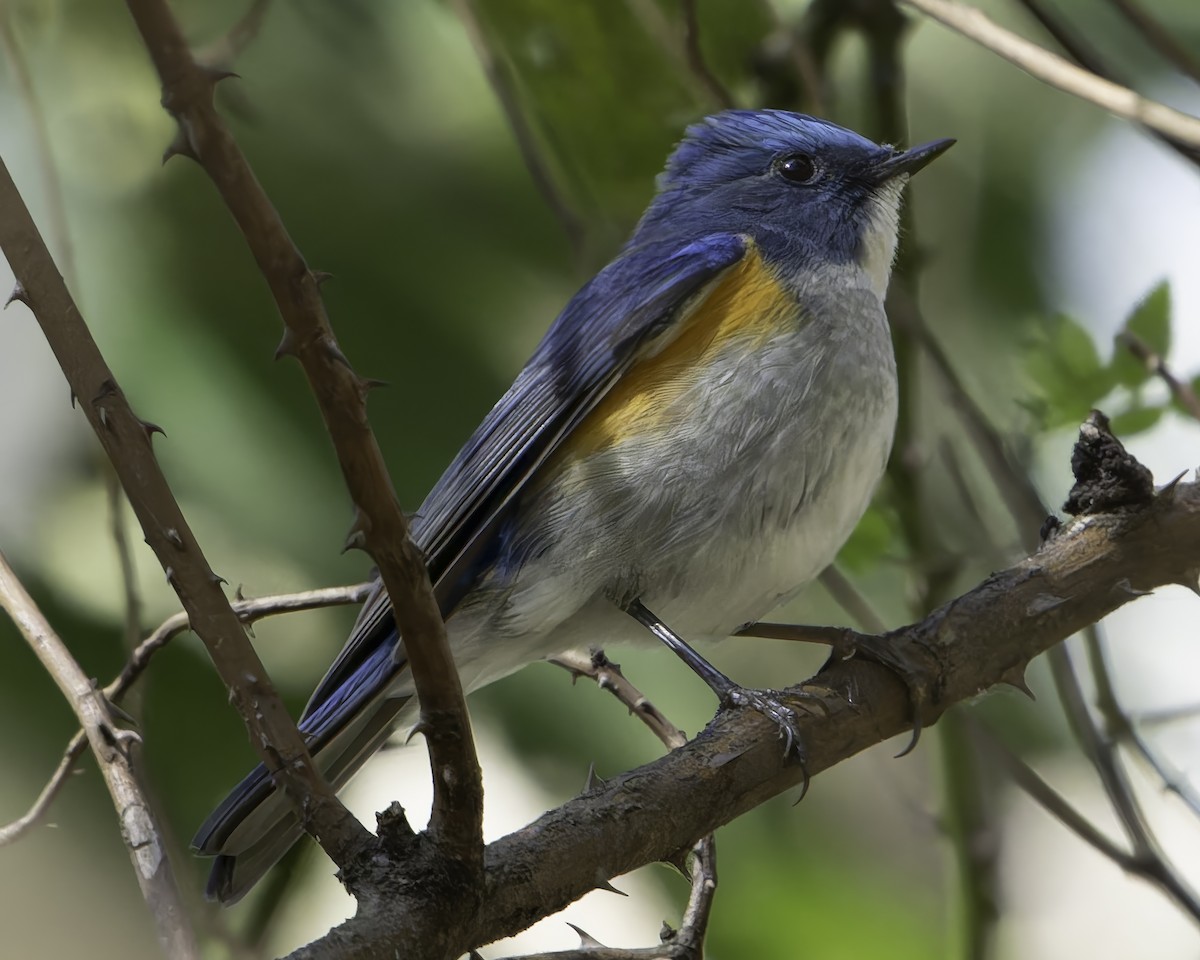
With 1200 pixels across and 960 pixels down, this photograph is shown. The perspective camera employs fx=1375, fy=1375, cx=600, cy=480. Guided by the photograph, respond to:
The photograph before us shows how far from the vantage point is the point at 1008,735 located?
13.2 ft

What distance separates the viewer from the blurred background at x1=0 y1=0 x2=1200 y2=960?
3541 millimetres

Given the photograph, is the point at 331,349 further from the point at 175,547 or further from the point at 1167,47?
the point at 1167,47

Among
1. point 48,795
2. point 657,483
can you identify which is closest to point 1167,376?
point 657,483

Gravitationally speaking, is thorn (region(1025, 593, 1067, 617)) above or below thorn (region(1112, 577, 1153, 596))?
above

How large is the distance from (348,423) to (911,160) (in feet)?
6.92

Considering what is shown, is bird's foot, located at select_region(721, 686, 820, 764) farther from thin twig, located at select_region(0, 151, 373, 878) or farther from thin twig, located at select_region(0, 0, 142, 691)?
thin twig, located at select_region(0, 0, 142, 691)

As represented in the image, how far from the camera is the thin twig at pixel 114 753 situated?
1.82 metres

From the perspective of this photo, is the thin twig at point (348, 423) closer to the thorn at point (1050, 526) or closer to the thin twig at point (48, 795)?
the thin twig at point (48, 795)

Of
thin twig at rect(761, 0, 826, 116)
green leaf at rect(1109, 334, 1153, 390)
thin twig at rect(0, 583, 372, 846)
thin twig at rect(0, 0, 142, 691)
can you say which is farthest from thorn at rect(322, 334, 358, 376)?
thin twig at rect(761, 0, 826, 116)

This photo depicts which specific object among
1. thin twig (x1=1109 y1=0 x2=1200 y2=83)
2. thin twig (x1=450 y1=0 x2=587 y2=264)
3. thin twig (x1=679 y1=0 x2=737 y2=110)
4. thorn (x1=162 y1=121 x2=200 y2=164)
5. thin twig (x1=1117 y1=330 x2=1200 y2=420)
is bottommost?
thorn (x1=162 y1=121 x2=200 y2=164)

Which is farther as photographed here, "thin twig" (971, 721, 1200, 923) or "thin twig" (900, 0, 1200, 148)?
"thin twig" (971, 721, 1200, 923)

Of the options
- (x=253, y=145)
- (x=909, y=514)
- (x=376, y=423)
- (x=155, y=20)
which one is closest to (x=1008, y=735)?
(x=909, y=514)

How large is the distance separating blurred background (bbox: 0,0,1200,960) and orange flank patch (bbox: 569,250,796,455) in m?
0.69

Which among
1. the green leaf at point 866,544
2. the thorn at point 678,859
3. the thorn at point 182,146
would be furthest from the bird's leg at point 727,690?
the thorn at point 182,146
